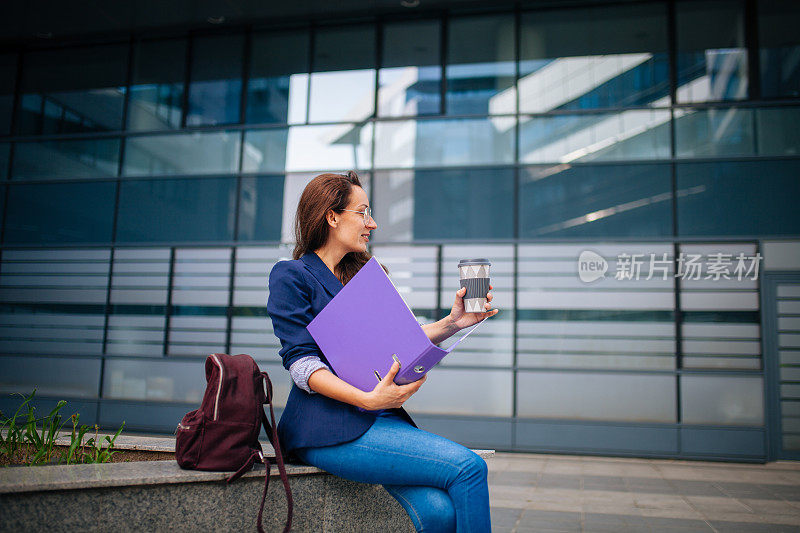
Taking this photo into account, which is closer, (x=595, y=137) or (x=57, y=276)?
(x=595, y=137)

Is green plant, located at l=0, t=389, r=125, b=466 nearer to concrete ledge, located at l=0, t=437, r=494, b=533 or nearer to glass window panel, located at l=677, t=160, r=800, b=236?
concrete ledge, located at l=0, t=437, r=494, b=533

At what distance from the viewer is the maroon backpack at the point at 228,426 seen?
2.09 meters

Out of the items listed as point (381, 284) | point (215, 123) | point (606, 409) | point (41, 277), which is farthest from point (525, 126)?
point (41, 277)

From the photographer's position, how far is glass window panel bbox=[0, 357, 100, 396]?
28.7ft

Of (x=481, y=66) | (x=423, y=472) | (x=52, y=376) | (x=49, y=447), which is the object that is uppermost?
(x=481, y=66)

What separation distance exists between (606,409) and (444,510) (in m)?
6.21

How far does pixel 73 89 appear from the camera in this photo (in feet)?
31.7

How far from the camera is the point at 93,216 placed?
29.8 feet

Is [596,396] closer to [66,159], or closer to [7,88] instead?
[66,159]

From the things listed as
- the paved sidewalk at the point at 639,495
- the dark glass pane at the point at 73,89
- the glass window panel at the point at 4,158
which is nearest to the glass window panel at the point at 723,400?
the paved sidewalk at the point at 639,495

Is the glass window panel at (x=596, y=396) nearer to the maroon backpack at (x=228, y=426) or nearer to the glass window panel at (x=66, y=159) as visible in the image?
the maroon backpack at (x=228, y=426)

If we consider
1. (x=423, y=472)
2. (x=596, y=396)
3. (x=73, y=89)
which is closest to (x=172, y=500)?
(x=423, y=472)

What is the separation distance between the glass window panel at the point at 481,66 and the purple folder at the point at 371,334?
22.8ft

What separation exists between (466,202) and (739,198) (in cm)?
351
